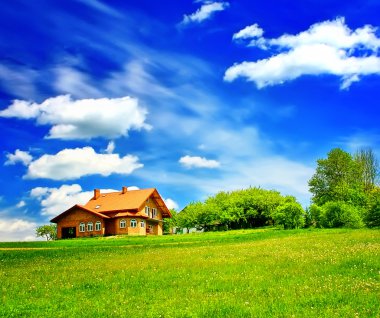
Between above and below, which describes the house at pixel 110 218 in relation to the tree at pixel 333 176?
below

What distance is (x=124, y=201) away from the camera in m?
88.6

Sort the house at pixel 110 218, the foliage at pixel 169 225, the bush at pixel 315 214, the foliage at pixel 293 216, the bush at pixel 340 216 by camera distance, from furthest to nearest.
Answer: the foliage at pixel 169 225 < the house at pixel 110 218 < the foliage at pixel 293 216 < the bush at pixel 315 214 < the bush at pixel 340 216

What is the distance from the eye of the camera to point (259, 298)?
40.4ft

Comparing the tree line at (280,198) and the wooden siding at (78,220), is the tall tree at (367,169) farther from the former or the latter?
the wooden siding at (78,220)

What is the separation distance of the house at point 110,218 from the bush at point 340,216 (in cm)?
3893

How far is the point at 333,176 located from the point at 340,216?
38.0 m

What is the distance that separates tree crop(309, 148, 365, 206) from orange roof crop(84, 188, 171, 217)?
36729mm

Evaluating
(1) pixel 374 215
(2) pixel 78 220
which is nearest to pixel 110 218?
(2) pixel 78 220

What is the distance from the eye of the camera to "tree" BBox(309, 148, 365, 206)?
92062 millimetres

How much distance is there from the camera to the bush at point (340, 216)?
59.6 m

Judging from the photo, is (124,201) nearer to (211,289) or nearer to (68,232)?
(68,232)

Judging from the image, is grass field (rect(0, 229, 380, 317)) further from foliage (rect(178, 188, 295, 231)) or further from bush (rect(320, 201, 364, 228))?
foliage (rect(178, 188, 295, 231))

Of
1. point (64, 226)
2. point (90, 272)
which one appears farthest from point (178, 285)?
point (64, 226)


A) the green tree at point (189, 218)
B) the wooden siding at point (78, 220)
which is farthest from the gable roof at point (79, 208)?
the green tree at point (189, 218)
